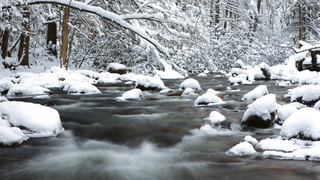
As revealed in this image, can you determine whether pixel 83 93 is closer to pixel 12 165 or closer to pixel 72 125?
pixel 72 125

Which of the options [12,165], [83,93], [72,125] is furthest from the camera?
[83,93]

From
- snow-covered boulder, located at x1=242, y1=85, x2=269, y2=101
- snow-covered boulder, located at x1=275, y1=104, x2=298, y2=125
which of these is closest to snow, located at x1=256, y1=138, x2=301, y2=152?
snow-covered boulder, located at x1=275, y1=104, x2=298, y2=125

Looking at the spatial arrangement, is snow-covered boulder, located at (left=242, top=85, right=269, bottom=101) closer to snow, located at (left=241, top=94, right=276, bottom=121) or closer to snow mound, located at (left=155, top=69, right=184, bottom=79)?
snow, located at (left=241, top=94, right=276, bottom=121)

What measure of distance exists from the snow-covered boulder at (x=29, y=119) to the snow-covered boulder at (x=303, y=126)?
2.36 m

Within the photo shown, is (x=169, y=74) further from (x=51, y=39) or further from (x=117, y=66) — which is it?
(x=51, y=39)

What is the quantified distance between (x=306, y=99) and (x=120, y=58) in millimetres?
Result: 10475

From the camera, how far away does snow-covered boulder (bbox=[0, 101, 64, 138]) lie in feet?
9.02

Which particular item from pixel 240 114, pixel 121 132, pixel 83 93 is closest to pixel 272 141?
pixel 240 114

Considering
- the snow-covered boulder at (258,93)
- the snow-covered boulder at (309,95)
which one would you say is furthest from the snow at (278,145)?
the snow-covered boulder at (258,93)

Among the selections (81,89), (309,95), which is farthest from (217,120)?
(81,89)

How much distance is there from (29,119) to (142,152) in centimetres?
124

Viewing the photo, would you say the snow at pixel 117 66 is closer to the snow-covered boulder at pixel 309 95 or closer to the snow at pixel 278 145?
the snow-covered boulder at pixel 309 95

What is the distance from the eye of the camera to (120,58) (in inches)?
524

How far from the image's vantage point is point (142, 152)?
254 centimetres
